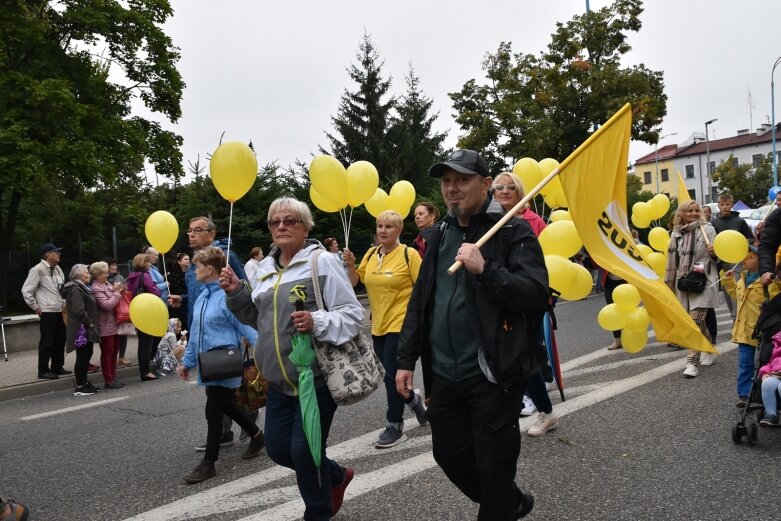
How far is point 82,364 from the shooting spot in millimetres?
8672

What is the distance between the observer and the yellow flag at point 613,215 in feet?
13.0

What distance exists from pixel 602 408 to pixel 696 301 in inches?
90.1

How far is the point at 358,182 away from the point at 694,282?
4069 millimetres

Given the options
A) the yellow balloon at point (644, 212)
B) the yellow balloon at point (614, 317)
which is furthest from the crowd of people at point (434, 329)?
the yellow balloon at point (644, 212)

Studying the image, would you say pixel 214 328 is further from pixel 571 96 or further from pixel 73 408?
pixel 571 96

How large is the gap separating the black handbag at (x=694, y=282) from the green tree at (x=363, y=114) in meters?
25.0

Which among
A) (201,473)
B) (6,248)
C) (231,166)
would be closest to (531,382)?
(201,473)

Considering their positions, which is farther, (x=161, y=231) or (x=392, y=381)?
A: (x=161, y=231)

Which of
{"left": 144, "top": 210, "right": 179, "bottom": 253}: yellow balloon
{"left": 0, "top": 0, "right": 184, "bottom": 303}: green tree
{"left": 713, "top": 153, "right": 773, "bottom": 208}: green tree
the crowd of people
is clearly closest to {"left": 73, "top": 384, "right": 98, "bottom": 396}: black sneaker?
{"left": 144, "top": 210, "right": 179, "bottom": 253}: yellow balloon

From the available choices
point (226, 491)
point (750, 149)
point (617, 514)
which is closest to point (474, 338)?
point (617, 514)

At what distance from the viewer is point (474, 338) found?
2816 mm

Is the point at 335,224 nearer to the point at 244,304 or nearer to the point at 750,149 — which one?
the point at 244,304

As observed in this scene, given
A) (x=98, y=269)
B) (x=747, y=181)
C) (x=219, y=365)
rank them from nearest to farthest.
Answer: (x=219, y=365) < (x=98, y=269) < (x=747, y=181)

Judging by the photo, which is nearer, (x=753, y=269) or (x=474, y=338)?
(x=474, y=338)
